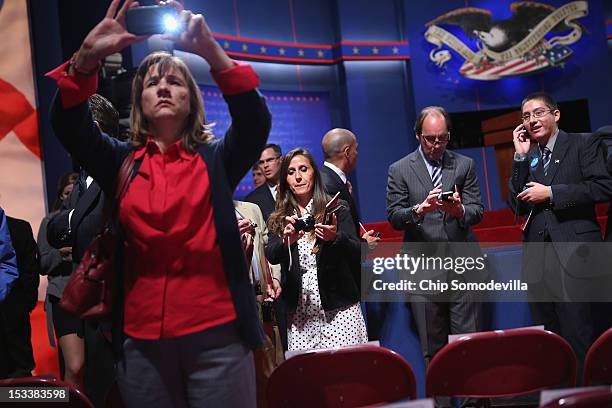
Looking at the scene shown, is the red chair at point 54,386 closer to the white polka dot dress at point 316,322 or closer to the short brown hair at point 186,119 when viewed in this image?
the short brown hair at point 186,119

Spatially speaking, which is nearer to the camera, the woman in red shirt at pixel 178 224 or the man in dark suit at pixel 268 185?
the woman in red shirt at pixel 178 224

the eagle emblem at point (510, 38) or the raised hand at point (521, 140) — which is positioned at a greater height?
Answer: the eagle emblem at point (510, 38)

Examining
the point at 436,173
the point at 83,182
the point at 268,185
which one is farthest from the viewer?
the point at 268,185

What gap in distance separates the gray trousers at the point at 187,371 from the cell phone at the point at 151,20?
0.79 metres

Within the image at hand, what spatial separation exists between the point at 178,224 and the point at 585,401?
3.43ft

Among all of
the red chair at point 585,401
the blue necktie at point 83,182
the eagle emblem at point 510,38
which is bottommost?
the red chair at point 585,401

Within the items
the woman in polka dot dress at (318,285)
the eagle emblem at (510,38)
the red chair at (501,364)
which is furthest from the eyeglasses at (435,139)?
the eagle emblem at (510,38)

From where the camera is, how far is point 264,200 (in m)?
4.46

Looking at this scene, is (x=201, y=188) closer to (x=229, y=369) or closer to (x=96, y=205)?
(x=229, y=369)

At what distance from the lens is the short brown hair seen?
6.18ft

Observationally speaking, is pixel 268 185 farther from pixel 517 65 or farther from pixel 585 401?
pixel 517 65

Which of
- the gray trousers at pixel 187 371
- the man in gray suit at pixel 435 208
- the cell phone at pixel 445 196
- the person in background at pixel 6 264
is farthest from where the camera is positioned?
the man in gray suit at pixel 435 208

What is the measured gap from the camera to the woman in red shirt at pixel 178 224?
1.74 meters

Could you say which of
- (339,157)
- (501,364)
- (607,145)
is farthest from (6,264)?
(607,145)
